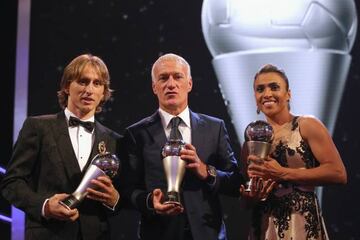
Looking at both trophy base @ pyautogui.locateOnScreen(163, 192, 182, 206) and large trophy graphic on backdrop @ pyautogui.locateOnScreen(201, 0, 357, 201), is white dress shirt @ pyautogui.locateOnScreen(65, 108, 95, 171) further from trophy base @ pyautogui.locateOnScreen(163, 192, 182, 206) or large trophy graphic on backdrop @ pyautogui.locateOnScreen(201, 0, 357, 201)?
large trophy graphic on backdrop @ pyautogui.locateOnScreen(201, 0, 357, 201)

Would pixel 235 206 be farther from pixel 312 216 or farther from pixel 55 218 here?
pixel 55 218

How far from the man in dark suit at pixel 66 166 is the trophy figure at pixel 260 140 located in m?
0.57

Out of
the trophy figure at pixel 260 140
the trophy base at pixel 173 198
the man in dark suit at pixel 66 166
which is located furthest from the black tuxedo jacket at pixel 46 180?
the trophy figure at pixel 260 140

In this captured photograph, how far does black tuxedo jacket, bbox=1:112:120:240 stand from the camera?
2.11m

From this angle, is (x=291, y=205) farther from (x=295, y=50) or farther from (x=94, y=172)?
(x=295, y=50)

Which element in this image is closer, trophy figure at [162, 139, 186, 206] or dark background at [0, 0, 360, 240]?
trophy figure at [162, 139, 186, 206]

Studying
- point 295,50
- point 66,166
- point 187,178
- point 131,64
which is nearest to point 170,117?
point 187,178

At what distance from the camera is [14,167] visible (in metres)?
2.16

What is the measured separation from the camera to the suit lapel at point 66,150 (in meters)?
2.18

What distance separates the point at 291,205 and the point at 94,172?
0.78 meters

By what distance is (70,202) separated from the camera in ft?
6.64

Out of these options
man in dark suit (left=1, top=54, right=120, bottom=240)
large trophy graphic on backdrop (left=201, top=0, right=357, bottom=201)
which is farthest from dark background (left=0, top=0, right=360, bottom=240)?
man in dark suit (left=1, top=54, right=120, bottom=240)

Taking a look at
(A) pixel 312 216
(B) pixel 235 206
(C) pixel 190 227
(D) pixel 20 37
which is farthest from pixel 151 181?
(D) pixel 20 37

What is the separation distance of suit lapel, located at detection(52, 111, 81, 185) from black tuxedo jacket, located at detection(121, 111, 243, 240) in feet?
0.81
